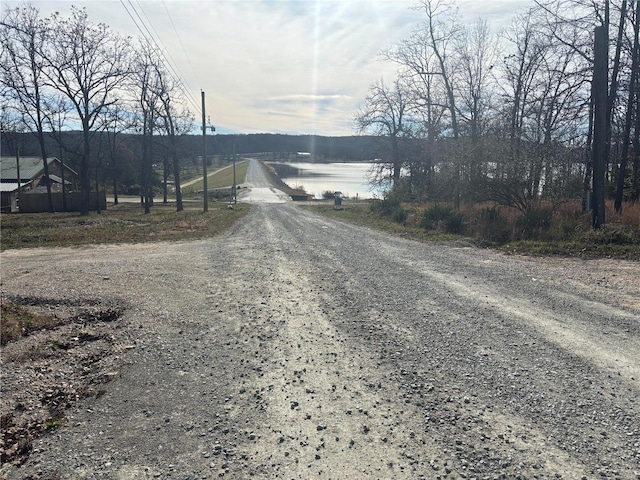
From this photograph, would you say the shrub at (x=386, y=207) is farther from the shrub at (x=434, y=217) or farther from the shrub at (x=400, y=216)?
the shrub at (x=434, y=217)

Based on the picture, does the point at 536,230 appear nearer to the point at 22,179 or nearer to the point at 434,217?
the point at 434,217

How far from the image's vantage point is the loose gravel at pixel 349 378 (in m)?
3.00

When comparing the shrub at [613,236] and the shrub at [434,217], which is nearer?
the shrub at [613,236]

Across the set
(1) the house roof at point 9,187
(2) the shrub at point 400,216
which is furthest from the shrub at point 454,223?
(1) the house roof at point 9,187

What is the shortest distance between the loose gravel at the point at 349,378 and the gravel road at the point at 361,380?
2 centimetres

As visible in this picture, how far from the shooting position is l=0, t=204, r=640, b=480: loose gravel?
3.00 metres

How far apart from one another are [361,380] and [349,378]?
120 millimetres

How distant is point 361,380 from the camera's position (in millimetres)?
4109

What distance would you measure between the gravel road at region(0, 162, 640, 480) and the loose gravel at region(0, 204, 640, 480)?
16mm

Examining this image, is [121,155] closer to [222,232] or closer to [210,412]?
[222,232]

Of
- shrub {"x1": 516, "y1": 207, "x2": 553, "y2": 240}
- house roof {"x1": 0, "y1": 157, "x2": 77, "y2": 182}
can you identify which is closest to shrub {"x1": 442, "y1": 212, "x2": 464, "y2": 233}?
shrub {"x1": 516, "y1": 207, "x2": 553, "y2": 240}

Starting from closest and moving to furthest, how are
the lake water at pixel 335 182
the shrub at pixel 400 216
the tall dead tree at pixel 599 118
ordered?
the tall dead tree at pixel 599 118 < the shrub at pixel 400 216 < the lake water at pixel 335 182

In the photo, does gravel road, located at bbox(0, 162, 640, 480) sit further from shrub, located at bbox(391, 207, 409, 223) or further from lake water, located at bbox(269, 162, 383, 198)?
lake water, located at bbox(269, 162, 383, 198)

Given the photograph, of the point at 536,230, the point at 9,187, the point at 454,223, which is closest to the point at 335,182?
the point at 9,187
